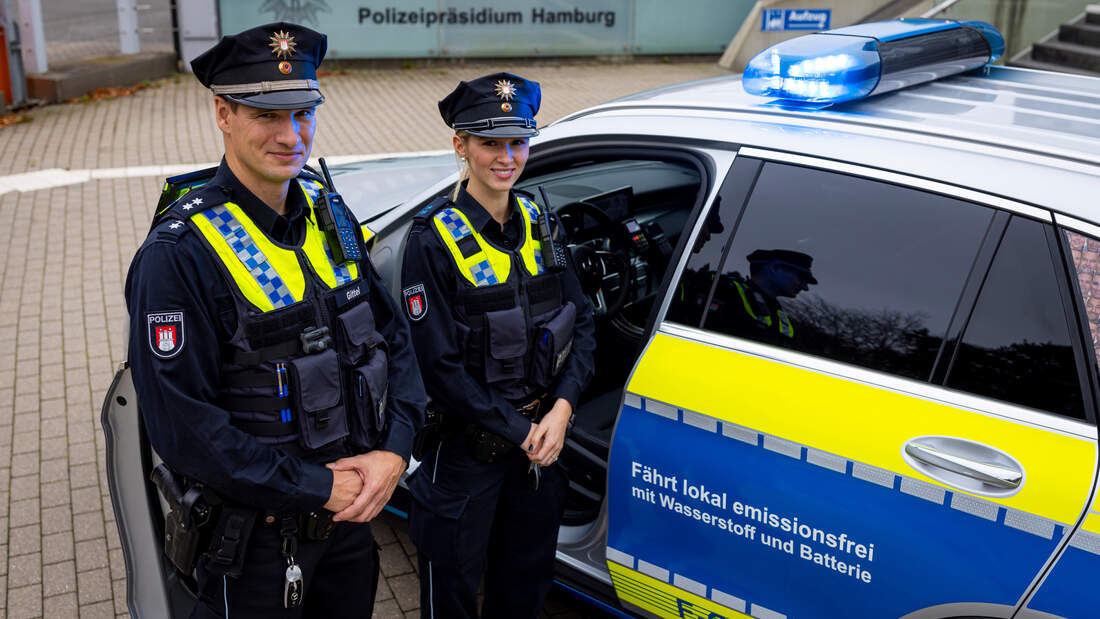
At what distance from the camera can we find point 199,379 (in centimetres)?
212

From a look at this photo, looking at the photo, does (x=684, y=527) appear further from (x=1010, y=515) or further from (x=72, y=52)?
(x=72, y=52)

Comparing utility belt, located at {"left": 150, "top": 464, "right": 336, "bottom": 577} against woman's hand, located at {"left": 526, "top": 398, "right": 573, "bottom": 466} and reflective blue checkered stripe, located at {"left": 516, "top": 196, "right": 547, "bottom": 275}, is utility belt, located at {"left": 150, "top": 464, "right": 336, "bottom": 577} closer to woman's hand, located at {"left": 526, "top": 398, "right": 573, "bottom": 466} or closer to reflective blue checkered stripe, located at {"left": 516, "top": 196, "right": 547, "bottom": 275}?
woman's hand, located at {"left": 526, "top": 398, "right": 573, "bottom": 466}

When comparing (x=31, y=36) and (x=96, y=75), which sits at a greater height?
(x=31, y=36)

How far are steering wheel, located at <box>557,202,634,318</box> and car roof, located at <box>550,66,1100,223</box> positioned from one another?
0.67 meters

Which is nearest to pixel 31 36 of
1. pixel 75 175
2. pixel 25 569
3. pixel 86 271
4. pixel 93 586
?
pixel 75 175

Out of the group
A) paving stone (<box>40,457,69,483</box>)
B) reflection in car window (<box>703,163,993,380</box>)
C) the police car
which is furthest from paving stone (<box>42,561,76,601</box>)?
reflection in car window (<box>703,163,993,380</box>)

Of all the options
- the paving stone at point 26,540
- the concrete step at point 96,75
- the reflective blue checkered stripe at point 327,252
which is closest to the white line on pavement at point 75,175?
the concrete step at point 96,75

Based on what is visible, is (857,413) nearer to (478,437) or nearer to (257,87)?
(478,437)

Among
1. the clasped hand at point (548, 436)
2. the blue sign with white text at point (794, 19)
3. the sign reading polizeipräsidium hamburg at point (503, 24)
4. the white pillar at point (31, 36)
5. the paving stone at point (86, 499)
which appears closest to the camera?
the clasped hand at point (548, 436)

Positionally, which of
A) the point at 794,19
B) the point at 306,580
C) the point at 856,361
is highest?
the point at 794,19

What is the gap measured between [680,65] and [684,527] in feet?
44.1

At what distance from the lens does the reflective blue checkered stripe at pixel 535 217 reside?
2840mm

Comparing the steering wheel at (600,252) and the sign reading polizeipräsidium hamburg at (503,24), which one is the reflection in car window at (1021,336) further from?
the sign reading polizeipräsidium hamburg at (503,24)

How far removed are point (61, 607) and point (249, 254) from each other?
2.06 meters
